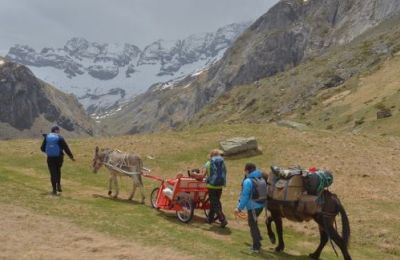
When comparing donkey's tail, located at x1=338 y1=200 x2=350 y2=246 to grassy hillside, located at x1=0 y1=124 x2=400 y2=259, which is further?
grassy hillside, located at x1=0 y1=124 x2=400 y2=259

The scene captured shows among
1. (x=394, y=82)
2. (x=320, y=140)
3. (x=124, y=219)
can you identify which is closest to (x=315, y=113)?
(x=394, y=82)

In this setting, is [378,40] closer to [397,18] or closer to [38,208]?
[397,18]

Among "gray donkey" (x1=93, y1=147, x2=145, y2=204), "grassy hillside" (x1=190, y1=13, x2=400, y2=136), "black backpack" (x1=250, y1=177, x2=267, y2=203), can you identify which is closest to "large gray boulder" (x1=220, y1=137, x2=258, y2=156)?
"gray donkey" (x1=93, y1=147, x2=145, y2=204)

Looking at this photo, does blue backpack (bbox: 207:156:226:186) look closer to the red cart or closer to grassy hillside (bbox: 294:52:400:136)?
the red cart

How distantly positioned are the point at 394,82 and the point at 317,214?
92.1 metres

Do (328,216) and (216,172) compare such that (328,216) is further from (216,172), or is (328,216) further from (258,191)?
(216,172)

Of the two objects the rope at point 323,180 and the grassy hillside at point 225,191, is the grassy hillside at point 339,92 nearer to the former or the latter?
the grassy hillside at point 225,191

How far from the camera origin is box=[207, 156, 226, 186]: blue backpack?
22203 mm

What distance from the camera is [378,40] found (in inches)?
6093

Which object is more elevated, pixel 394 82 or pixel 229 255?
pixel 394 82

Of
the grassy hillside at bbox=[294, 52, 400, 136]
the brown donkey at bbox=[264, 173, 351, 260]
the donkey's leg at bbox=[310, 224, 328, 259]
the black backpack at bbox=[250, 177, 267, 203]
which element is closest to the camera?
the brown donkey at bbox=[264, 173, 351, 260]

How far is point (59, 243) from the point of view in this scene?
17.8m

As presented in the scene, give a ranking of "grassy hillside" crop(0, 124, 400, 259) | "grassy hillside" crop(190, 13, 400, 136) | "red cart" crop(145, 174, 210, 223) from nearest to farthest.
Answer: "grassy hillside" crop(0, 124, 400, 259), "red cart" crop(145, 174, 210, 223), "grassy hillside" crop(190, 13, 400, 136)

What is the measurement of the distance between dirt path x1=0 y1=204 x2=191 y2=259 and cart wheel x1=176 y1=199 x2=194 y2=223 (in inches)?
188
